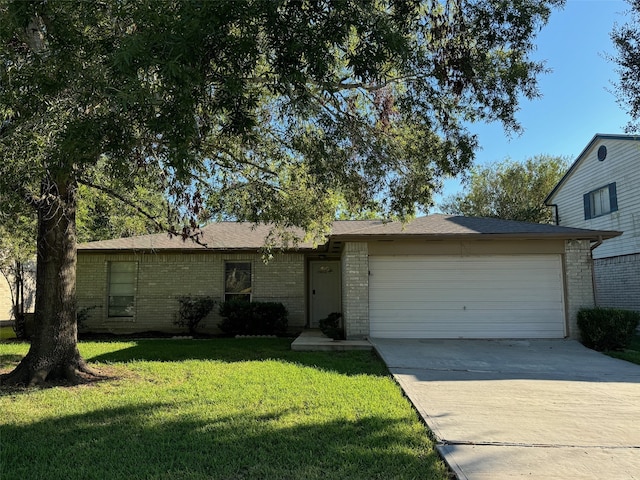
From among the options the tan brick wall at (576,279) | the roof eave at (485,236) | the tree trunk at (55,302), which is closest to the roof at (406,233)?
the roof eave at (485,236)

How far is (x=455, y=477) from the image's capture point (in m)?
3.78

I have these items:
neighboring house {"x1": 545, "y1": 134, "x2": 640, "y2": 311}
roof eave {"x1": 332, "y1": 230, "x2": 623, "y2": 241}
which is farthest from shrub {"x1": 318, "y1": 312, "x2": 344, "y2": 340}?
neighboring house {"x1": 545, "y1": 134, "x2": 640, "y2": 311}

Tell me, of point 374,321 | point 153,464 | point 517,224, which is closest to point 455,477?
point 153,464

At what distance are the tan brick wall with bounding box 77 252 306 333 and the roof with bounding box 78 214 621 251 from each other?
0.45 m

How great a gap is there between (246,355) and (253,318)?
13.2ft

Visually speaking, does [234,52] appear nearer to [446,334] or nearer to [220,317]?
[446,334]

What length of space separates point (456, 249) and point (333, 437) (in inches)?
321

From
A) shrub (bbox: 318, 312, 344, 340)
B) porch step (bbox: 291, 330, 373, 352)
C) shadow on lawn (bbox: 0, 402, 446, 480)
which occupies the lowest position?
shadow on lawn (bbox: 0, 402, 446, 480)

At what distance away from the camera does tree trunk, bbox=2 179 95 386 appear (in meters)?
7.46

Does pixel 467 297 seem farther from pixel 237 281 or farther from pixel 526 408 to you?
pixel 237 281

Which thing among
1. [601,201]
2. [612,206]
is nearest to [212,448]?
[612,206]

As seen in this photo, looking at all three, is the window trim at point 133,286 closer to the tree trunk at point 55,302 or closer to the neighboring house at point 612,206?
the tree trunk at point 55,302

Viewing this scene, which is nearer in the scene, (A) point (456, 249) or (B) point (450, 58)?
(B) point (450, 58)

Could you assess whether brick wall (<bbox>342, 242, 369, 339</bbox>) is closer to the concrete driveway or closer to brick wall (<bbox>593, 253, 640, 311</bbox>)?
the concrete driveway
